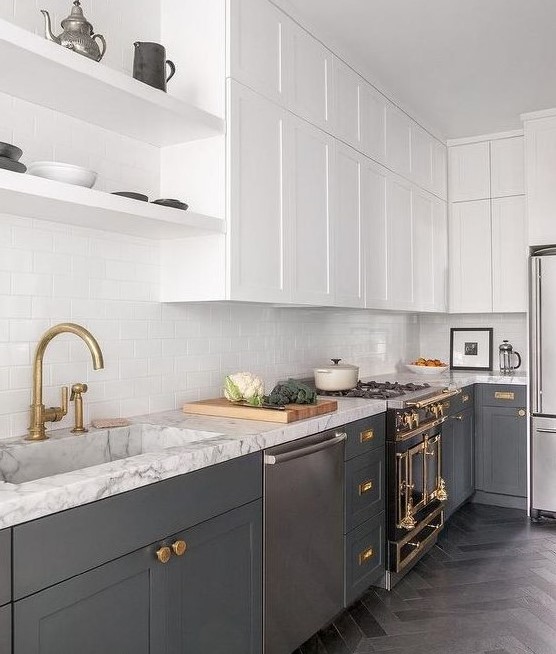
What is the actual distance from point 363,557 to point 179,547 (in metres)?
1.37

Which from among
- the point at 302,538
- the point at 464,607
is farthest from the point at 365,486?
the point at 464,607

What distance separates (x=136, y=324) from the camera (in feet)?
8.21

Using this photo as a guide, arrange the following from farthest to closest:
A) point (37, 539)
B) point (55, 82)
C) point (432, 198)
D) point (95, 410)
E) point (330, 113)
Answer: point (432, 198) → point (330, 113) → point (95, 410) → point (55, 82) → point (37, 539)

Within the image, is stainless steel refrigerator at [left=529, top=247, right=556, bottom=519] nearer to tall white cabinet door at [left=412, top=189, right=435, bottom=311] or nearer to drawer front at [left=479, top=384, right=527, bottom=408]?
drawer front at [left=479, top=384, right=527, bottom=408]

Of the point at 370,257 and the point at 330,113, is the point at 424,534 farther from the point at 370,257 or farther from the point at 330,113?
the point at 330,113

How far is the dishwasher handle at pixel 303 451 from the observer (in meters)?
2.10

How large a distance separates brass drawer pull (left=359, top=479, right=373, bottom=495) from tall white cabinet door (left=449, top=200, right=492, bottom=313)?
97.0 inches

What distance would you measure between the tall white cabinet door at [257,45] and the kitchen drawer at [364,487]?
1.69 metres

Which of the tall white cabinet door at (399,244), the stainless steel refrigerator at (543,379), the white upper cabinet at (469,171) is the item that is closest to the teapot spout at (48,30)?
the tall white cabinet door at (399,244)

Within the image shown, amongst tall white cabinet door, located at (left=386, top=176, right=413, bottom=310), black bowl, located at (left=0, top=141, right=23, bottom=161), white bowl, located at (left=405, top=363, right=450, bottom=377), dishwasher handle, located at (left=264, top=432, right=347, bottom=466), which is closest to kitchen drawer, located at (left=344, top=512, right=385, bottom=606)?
dishwasher handle, located at (left=264, top=432, right=347, bottom=466)

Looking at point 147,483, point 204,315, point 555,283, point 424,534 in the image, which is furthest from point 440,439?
point 147,483

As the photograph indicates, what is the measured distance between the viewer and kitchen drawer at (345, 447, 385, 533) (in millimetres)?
2654

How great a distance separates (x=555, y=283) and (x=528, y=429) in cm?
102

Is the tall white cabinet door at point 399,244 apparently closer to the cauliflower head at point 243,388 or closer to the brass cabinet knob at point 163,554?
the cauliflower head at point 243,388
